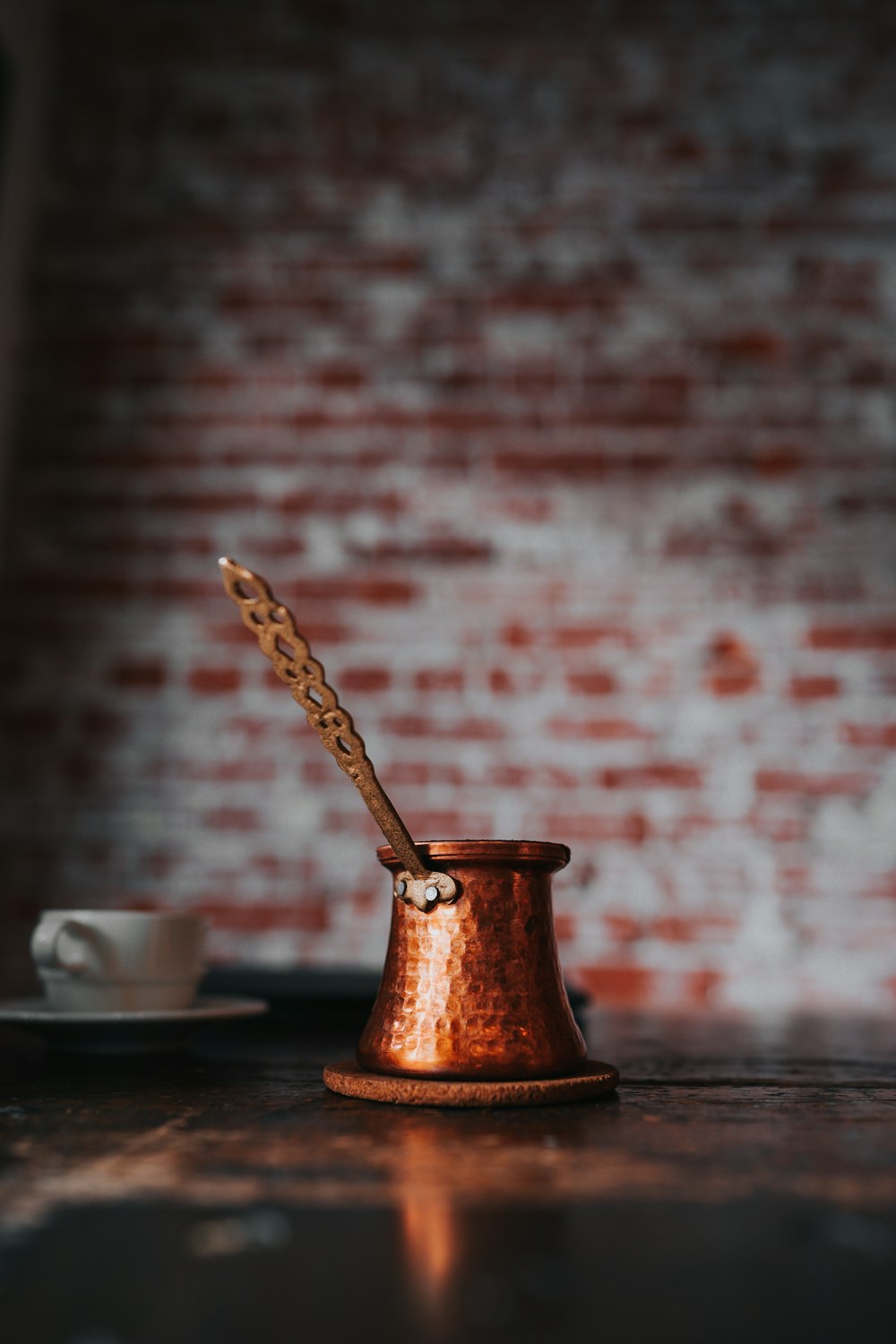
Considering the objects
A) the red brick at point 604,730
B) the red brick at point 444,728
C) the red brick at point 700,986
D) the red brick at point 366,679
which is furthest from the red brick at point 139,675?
the red brick at point 700,986

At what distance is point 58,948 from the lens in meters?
0.69

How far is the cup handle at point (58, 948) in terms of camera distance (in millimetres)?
692

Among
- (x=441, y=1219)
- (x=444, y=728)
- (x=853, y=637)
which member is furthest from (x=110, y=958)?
(x=853, y=637)

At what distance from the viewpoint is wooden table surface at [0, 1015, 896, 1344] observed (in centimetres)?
28

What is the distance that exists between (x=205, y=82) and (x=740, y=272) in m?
1.25

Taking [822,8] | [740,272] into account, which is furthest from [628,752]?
[822,8]

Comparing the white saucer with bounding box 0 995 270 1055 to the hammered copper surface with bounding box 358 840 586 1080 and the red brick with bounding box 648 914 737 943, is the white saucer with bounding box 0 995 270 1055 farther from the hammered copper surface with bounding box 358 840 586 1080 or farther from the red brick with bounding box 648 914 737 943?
the red brick with bounding box 648 914 737 943

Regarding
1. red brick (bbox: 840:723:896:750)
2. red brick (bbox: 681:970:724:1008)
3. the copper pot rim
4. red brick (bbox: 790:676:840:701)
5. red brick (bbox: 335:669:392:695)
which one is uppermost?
red brick (bbox: 335:669:392:695)

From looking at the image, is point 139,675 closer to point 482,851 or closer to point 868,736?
point 868,736

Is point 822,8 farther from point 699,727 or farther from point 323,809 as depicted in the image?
point 323,809

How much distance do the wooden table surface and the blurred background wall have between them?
164 cm

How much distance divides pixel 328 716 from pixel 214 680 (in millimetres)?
1795

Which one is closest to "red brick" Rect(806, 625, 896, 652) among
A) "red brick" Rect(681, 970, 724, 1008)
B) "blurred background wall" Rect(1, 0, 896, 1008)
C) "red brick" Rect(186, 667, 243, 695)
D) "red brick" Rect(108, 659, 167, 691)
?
"blurred background wall" Rect(1, 0, 896, 1008)

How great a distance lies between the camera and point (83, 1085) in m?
0.57
